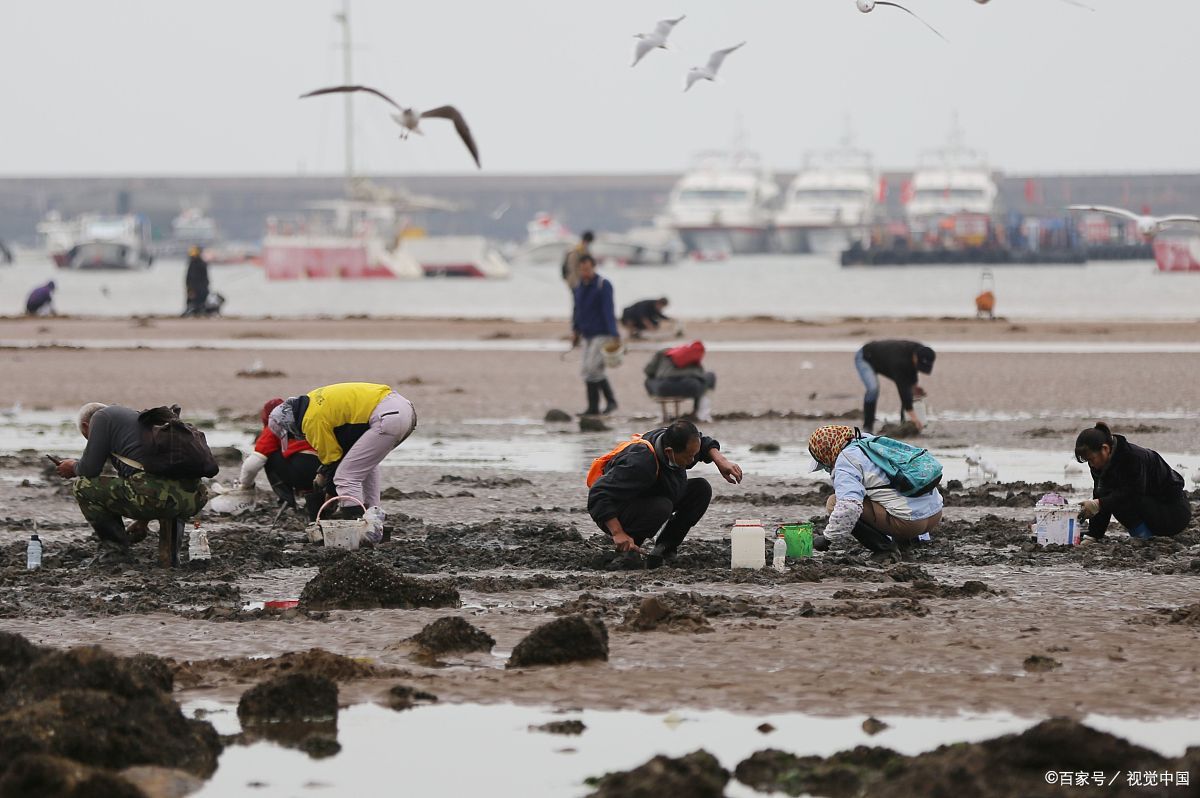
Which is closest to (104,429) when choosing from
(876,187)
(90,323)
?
(90,323)

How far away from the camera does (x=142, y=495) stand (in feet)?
27.1

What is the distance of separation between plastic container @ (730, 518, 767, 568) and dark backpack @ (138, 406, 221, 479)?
100.0 inches

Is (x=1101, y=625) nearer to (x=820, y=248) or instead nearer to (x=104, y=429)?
(x=104, y=429)

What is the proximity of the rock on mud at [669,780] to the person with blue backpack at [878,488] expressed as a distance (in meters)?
3.64

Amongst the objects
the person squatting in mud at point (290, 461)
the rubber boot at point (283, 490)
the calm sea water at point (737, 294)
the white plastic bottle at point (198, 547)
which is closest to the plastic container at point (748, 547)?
the person squatting in mud at point (290, 461)

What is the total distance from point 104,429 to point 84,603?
2.90 ft

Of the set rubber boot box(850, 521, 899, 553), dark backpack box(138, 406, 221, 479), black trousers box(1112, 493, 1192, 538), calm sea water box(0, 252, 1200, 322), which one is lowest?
rubber boot box(850, 521, 899, 553)

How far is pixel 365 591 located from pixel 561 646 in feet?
4.84

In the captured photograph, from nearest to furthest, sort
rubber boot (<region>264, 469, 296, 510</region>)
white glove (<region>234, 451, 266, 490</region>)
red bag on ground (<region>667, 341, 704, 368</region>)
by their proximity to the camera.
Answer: white glove (<region>234, 451, 266, 490</region>) → rubber boot (<region>264, 469, 296, 510</region>) → red bag on ground (<region>667, 341, 704, 368</region>)

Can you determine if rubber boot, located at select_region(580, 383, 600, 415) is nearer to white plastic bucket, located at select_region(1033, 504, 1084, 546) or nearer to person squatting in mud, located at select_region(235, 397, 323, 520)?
person squatting in mud, located at select_region(235, 397, 323, 520)

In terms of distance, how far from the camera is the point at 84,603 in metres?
7.76

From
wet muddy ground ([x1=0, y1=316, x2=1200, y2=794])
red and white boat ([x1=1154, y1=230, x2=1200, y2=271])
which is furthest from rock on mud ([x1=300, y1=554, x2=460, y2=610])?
red and white boat ([x1=1154, y1=230, x2=1200, y2=271])

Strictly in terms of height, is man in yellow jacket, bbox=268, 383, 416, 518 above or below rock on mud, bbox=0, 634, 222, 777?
above

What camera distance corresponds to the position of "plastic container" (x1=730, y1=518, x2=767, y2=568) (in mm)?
8516
